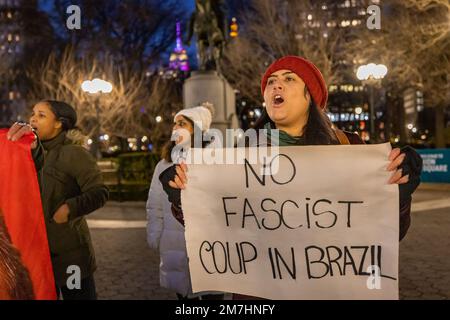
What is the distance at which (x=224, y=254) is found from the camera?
101 inches

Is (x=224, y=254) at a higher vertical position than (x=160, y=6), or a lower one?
lower

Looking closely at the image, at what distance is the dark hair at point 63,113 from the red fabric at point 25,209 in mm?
674

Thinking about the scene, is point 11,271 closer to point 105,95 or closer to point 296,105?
point 296,105

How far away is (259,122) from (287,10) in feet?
86.6

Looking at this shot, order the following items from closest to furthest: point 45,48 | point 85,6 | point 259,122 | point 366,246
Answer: point 366,246
point 259,122
point 85,6
point 45,48

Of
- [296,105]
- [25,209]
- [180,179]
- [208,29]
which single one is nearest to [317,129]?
[296,105]

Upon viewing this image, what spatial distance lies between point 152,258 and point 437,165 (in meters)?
14.4

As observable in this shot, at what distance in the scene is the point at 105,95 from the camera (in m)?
28.2

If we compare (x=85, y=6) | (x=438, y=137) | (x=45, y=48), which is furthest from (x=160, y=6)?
(x=438, y=137)

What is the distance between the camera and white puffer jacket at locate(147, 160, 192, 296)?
409cm

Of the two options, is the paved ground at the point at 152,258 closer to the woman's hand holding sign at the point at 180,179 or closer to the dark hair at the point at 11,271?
the dark hair at the point at 11,271

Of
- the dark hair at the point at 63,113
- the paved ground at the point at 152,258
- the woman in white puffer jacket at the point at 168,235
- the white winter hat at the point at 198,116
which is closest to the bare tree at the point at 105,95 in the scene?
the paved ground at the point at 152,258
